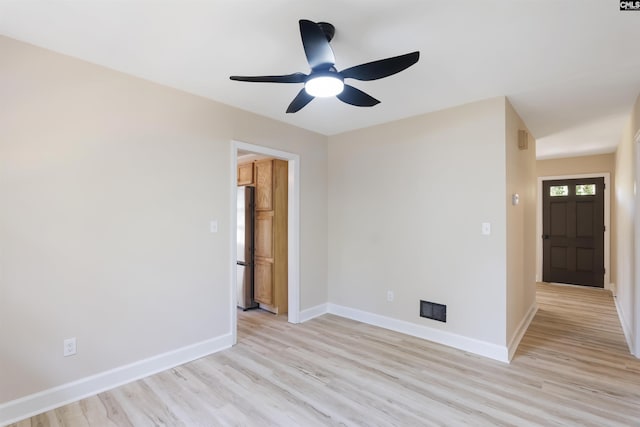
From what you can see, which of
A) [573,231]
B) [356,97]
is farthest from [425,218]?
[573,231]

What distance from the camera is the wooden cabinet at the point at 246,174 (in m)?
4.73

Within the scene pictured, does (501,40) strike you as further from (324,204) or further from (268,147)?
(324,204)

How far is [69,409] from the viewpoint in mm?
2176

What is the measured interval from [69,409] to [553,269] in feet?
24.6

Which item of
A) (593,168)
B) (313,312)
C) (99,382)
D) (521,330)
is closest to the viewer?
(99,382)

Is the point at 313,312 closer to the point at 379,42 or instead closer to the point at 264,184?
the point at 264,184

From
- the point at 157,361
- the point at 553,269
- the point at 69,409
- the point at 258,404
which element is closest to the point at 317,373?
the point at 258,404

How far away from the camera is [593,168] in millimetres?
5766

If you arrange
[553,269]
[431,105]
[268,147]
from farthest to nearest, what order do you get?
[553,269] → [268,147] → [431,105]

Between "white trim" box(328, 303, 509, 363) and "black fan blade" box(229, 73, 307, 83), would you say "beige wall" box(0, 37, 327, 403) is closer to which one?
"black fan blade" box(229, 73, 307, 83)

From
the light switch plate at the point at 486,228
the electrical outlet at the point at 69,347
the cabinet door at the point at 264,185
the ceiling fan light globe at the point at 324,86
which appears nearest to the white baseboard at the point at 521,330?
the light switch plate at the point at 486,228

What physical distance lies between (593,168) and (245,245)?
6.35 meters

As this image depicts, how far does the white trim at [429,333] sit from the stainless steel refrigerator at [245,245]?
1.25 m

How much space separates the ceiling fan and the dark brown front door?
5.92m
